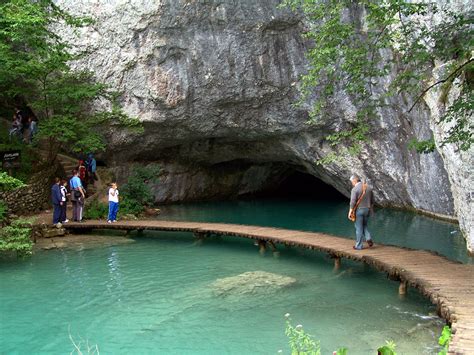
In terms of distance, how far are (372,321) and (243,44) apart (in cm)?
1409

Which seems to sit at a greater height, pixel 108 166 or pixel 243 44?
pixel 243 44

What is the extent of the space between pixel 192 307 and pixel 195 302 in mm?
307

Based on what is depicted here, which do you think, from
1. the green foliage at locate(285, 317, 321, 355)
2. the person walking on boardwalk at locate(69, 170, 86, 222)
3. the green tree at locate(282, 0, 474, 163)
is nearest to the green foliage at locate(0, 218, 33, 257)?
the person walking on boardwalk at locate(69, 170, 86, 222)

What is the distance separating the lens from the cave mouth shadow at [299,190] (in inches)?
1260

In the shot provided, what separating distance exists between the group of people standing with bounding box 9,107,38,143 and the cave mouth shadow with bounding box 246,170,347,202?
1380 centimetres

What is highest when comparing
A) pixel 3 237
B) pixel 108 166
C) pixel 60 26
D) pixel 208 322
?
pixel 60 26

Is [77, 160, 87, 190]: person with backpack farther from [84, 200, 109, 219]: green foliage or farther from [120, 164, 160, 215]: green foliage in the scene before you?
[84, 200, 109, 219]: green foliage

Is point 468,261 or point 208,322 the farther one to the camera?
point 468,261

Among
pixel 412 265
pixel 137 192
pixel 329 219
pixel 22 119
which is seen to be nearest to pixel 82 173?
pixel 137 192

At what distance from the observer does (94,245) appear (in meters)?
15.8

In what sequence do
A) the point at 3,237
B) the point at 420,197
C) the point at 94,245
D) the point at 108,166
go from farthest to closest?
the point at 108,166
the point at 420,197
the point at 94,245
the point at 3,237

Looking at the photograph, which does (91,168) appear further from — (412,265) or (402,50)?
(402,50)

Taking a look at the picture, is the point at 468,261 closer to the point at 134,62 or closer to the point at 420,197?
the point at 420,197

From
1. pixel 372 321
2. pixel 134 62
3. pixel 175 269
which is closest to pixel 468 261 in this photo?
pixel 372 321
